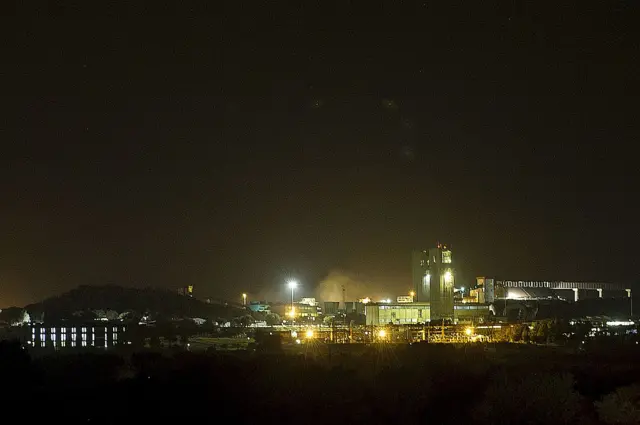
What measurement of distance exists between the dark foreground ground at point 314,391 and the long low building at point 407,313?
39648mm

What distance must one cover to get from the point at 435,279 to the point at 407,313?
3.96m

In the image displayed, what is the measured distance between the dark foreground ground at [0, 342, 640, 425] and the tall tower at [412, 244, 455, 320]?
1547 inches

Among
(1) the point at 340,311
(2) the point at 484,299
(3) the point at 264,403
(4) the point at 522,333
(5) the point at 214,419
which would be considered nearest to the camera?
(5) the point at 214,419

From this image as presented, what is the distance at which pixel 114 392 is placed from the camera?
2667 centimetres

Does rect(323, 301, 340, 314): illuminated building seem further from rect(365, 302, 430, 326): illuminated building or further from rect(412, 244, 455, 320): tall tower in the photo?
rect(365, 302, 430, 326): illuminated building

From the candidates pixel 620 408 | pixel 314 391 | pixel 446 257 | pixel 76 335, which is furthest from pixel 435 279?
pixel 620 408

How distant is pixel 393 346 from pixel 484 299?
5122cm

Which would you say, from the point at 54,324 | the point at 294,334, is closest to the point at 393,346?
the point at 294,334

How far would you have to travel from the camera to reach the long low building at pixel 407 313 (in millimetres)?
76688

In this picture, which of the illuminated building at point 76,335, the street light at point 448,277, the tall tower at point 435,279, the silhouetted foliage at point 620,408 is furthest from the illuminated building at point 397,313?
the silhouetted foliage at point 620,408

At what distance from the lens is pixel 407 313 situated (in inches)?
3105

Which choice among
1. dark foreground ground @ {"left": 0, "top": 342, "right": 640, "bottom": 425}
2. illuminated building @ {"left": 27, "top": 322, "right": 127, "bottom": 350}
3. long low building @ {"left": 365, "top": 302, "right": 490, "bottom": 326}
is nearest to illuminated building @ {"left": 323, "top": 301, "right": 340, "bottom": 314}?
long low building @ {"left": 365, "top": 302, "right": 490, "bottom": 326}

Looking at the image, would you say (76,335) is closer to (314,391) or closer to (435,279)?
(435,279)

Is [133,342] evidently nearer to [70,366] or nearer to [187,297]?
[70,366]
